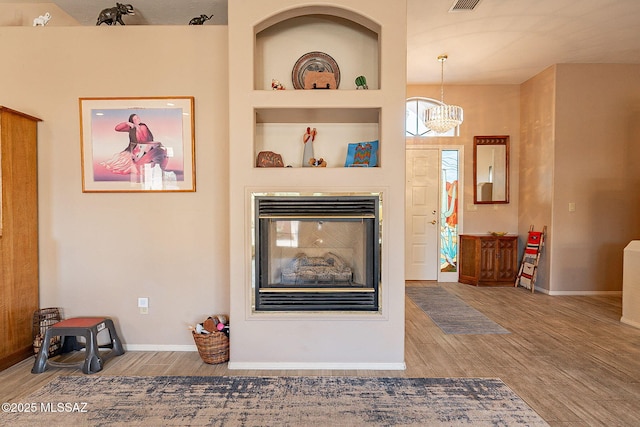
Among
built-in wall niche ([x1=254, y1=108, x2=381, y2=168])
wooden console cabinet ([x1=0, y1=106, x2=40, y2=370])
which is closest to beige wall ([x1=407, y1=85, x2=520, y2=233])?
A: built-in wall niche ([x1=254, y1=108, x2=381, y2=168])

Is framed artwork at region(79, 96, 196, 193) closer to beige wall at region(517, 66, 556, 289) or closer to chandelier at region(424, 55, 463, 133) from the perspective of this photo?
chandelier at region(424, 55, 463, 133)

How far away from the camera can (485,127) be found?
200 inches

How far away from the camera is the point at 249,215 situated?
2.35m

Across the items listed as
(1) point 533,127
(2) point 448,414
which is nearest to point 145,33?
(2) point 448,414

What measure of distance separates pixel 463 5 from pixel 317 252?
2.60m

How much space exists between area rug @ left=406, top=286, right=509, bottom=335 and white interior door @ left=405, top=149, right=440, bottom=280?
56 centimetres

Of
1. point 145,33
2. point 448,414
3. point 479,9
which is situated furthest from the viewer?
point 479,9

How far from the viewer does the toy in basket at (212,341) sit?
7.89 ft

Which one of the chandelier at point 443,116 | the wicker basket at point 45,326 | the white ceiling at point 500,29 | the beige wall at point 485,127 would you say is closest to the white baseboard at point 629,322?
the beige wall at point 485,127

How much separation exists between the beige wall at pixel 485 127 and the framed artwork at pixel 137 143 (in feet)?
12.2

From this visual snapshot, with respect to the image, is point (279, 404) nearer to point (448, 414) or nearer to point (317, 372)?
point (317, 372)

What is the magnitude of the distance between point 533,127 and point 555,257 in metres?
1.84

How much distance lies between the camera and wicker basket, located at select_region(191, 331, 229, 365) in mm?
2404

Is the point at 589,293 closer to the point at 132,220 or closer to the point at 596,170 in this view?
the point at 596,170
